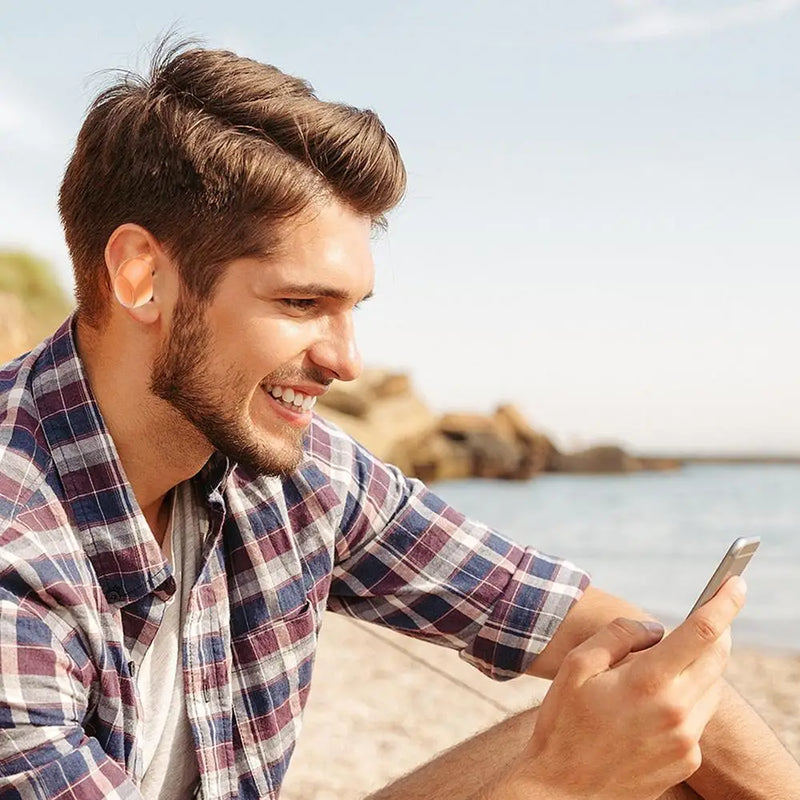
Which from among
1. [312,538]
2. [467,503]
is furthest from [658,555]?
[312,538]

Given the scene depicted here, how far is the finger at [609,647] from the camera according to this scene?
1590 mm

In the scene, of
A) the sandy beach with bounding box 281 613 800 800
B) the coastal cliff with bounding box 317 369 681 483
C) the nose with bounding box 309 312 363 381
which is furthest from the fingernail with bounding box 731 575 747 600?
the coastal cliff with bounding box 317 369 681 483

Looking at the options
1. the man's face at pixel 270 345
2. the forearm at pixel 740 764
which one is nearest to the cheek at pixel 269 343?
the man's face at pixel 270 345

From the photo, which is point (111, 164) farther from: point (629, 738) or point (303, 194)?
point (629, 738)

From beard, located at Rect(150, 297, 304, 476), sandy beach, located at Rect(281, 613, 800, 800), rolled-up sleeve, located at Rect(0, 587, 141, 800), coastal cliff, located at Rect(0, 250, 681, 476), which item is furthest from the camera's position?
coastal cliff, located at Rect(0, 250, 681, 476)

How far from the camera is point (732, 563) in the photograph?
153 cm

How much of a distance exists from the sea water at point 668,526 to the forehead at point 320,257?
5085 millimetres

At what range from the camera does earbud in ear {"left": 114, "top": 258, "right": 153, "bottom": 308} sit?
1.81 meters

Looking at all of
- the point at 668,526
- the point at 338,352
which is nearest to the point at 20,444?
the point at 338,352

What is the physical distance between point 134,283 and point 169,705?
670 mm

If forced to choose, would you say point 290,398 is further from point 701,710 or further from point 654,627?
point 701,710

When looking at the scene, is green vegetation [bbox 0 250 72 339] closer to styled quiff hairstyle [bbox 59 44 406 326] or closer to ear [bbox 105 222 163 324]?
styled quiff hairstyle [bbox 59 44 406 326]

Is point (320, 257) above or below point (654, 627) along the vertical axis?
above

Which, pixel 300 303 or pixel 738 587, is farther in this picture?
pixel 300 303
